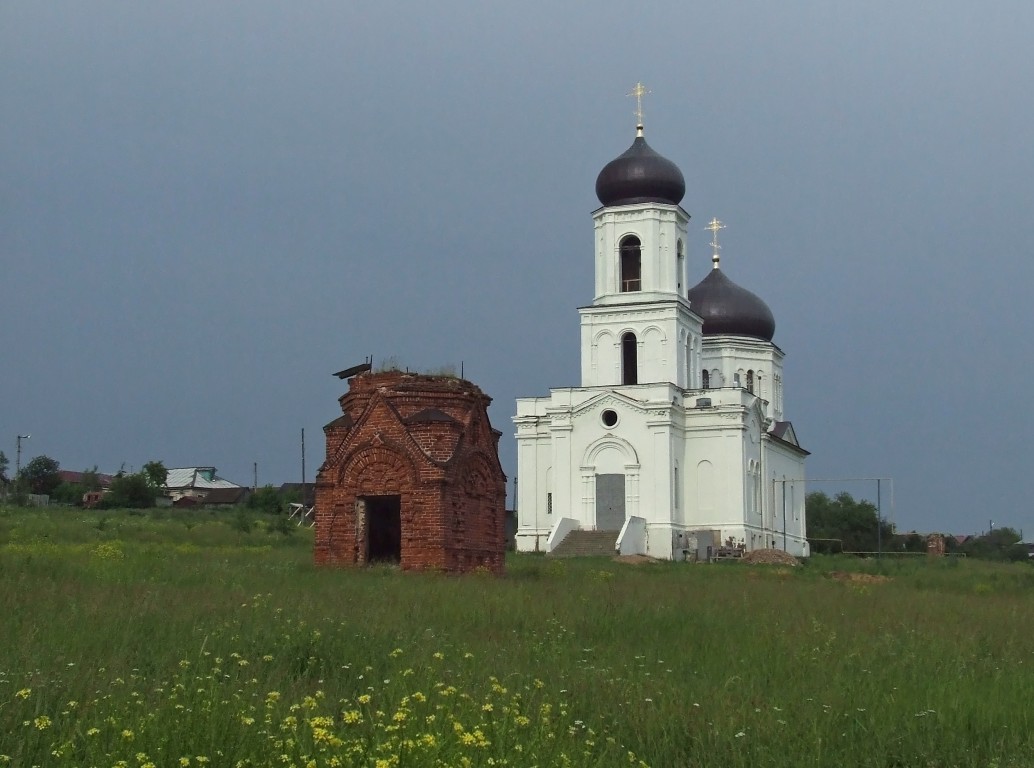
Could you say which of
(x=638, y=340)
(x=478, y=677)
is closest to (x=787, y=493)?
(x=638, y=340)

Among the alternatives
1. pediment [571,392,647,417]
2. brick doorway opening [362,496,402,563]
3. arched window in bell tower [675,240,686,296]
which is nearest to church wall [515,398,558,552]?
pediment [571,392,647,417]

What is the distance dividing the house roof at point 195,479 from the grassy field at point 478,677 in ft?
262

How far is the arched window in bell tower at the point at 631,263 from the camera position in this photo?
160ft

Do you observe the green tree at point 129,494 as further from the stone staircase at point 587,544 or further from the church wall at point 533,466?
the stone staircase at point 587,544

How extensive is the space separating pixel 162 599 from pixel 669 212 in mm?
36168

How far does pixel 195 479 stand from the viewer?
98.8 meters

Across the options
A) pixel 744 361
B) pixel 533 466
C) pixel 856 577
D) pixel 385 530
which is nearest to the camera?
pixel 385 530

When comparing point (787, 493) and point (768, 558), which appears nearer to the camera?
point (768, 558)

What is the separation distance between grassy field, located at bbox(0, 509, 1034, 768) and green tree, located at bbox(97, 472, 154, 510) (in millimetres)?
50891

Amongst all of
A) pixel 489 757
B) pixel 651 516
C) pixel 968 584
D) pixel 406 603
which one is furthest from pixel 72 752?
pixel 651 516

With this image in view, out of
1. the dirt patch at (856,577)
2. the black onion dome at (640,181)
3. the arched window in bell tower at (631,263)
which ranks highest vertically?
the black onion dome at (640,181)

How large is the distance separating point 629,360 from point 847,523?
3881 cm

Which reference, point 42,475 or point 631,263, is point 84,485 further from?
point 631,263

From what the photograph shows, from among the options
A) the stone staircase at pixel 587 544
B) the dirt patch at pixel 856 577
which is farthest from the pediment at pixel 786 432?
the dirt patch at pixel 856 577
